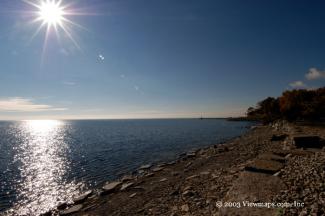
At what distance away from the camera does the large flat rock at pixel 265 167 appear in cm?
1202

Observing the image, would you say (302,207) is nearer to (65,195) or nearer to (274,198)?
(274,198)

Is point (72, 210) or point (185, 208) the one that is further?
point (72, 210)

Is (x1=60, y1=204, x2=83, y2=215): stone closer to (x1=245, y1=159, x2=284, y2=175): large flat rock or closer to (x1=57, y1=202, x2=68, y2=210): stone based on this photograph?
(x1=57, y1=202, x2=68, y2=210): stone

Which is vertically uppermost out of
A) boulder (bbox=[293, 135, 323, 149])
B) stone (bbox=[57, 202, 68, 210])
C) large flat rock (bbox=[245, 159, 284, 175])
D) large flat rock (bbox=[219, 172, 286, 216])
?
boulder (bbox=[293, 135, 323, 149])

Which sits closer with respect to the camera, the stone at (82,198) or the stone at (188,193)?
the stone at (188,193)

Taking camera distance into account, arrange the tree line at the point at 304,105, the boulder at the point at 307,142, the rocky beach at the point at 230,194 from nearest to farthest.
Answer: the rocky beach at the point at 230,194 < the boulder at the point at 307,142 < the tree line at the point at 304,105

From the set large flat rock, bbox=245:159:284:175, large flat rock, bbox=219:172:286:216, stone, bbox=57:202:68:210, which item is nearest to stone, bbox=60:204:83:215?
stone, bbox=57:202:68:210

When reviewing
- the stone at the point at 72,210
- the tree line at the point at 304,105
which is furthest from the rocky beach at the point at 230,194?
the tree line at the point at 304,105

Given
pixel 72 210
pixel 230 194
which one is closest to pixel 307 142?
pixel 230 194

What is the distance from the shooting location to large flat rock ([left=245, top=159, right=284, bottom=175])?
12021mm

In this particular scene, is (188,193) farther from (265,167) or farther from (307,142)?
(307,142)

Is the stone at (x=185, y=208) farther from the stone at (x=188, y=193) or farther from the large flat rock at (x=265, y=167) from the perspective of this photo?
the large flat rock at (x=265, y=167)

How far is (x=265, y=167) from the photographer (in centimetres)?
1249

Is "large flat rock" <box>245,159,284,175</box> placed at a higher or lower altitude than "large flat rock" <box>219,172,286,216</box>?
higher
